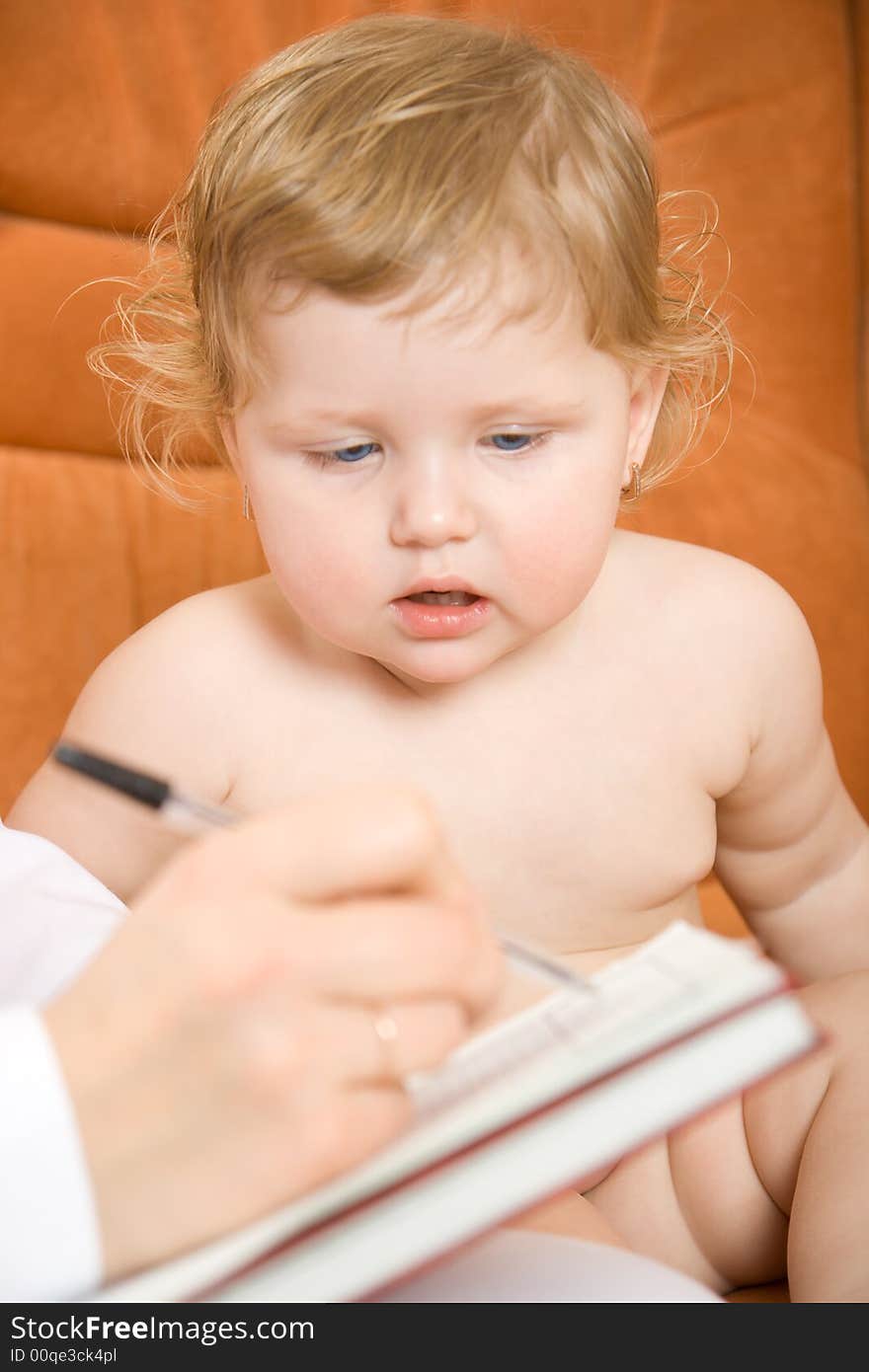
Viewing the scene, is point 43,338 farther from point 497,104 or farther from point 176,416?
point 497,104

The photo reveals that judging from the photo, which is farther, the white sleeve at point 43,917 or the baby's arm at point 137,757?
the baby's arm at point 137,757

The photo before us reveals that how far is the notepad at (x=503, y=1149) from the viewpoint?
17.7 inches

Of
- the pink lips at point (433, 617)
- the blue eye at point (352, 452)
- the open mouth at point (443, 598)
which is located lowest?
the pink lips at point (433, 617)

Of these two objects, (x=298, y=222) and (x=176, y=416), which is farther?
(x=176, y=416)

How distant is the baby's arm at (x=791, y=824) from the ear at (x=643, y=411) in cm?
16

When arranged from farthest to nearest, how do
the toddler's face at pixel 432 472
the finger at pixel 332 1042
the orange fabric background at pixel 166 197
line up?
1. the orange fabric background at pixel 166 197
2. the toddler's face at pixel 432 472
3. the finger at pixel 332 1042

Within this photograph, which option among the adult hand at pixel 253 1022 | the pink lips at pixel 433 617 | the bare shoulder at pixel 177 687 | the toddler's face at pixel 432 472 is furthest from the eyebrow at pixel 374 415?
the adult hand at pixel 253 1022

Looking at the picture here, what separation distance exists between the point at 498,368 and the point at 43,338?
53 cm

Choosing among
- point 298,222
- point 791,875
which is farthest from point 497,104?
point 791,875

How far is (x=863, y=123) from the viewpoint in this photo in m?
1.38

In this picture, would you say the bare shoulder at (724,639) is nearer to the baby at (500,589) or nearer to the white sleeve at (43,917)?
the baby at (500,589)

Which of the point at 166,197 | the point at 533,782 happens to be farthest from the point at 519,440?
the point at 166,197

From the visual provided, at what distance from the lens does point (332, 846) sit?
471 millimetres

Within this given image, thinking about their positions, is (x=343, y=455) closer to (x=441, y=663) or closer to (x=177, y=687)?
(x=441, y=663)
